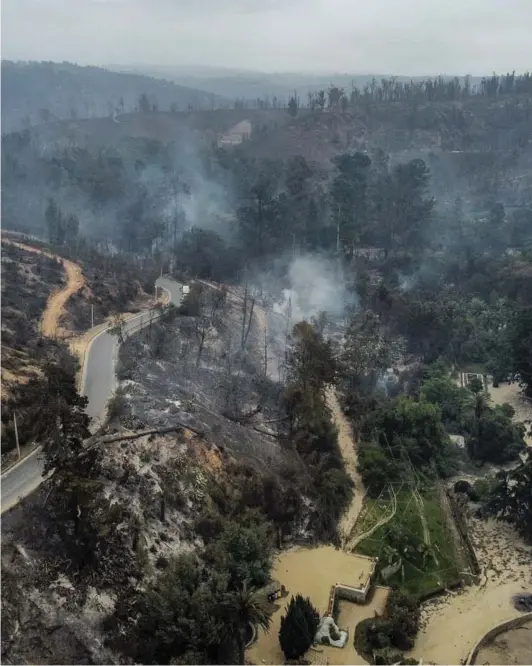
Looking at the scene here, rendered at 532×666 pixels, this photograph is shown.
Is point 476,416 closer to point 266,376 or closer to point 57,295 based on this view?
point 266,376

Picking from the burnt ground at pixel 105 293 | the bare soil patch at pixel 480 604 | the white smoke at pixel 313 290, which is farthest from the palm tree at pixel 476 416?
the burnt ground at pixel 105 293

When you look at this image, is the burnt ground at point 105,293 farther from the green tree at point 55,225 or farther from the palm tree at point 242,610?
the palm tree at point 242,610

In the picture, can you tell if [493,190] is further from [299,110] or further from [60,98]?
[60,98]

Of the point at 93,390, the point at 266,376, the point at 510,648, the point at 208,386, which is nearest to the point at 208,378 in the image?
the point at 208,386

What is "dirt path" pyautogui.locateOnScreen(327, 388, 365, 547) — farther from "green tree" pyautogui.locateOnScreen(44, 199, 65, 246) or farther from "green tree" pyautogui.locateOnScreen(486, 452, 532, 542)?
"green tree" pyautogui.locateOnScreen(44, 199, 65, 246)

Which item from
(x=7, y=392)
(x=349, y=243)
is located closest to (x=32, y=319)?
(x=7, y=392)

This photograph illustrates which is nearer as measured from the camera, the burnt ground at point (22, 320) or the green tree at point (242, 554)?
the green tree at point (242, 554)

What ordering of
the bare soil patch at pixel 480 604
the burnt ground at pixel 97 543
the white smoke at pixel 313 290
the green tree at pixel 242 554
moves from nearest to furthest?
the burnt ground at pixel 97 543, the green tree at pixel 242 554, the bare soil patch at pixel 480 604, the white smoke at pixel 313 290
